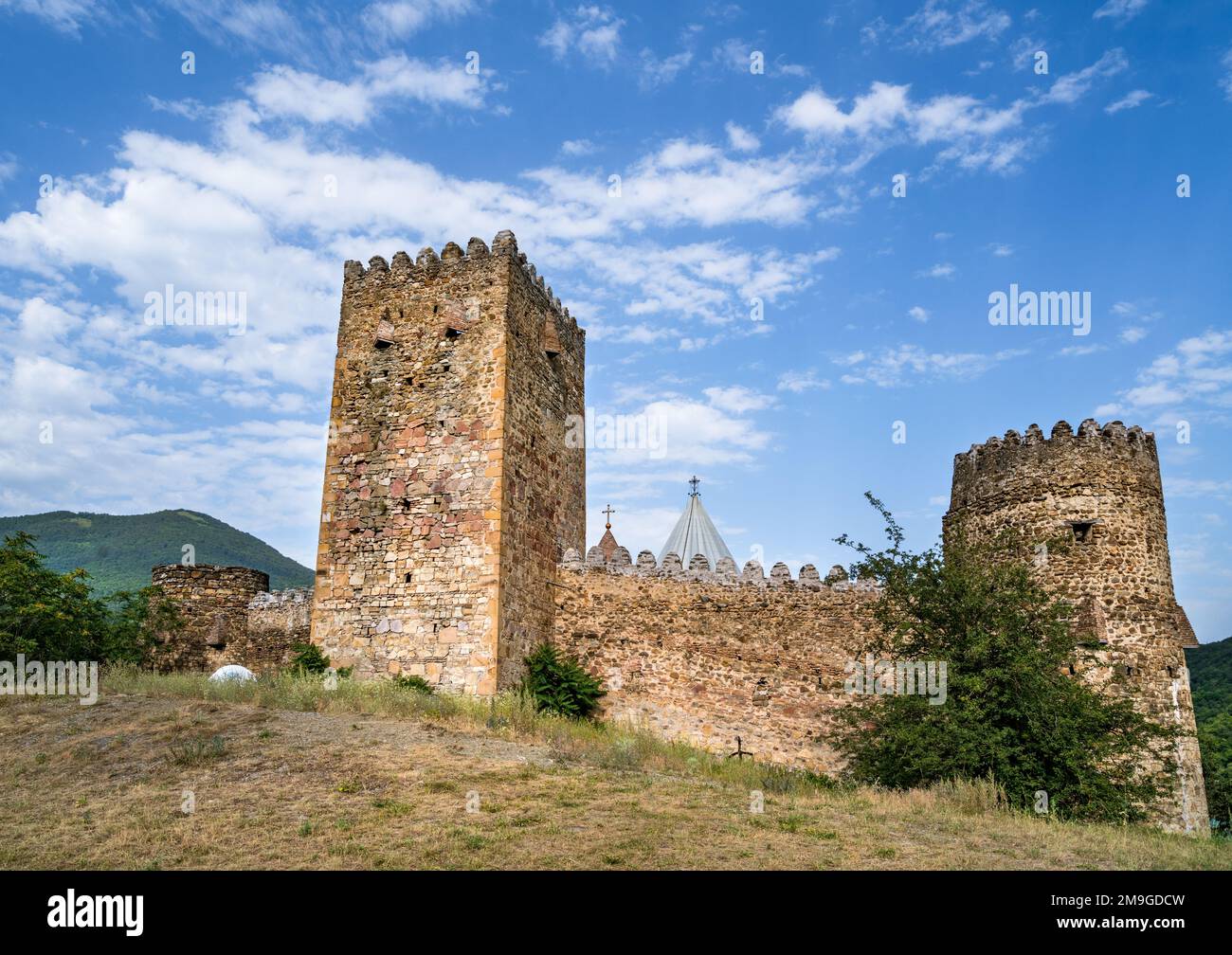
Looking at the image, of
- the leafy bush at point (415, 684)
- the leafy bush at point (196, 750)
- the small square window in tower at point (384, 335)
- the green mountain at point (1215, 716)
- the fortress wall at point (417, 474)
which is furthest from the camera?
the green mountain at point (1215, 716)

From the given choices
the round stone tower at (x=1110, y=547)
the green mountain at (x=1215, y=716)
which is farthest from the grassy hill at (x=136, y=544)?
the round stone tower at (x=1110, y=547)

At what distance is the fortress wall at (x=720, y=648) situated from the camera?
17.9 m

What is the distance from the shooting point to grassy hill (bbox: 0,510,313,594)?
67.9 m

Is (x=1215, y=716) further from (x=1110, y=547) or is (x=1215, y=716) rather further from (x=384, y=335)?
(x=384, y=335)

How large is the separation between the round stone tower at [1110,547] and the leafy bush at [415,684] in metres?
9.88

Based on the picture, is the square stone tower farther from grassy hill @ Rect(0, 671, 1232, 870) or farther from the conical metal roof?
the conical metal roof

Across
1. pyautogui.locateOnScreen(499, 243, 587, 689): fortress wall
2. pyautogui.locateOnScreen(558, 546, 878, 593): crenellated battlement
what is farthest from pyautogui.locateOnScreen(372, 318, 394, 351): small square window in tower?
pyautogui.locateOnScreen(558, 546, 878, 593): crenellated battlement

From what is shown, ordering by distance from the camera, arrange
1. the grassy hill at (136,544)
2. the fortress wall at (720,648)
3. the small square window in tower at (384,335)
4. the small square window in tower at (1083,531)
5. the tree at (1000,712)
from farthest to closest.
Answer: the grassy hill at (136,544) < the small square window in tower at (384,335) < the fortress wall at (720,648) < the small square window in tower at (1083,531) < the tree at (1000,712)

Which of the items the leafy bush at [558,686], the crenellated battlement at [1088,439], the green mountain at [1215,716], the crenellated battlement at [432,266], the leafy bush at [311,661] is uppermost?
the crenellated battlement at [432,266]

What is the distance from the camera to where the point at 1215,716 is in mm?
35594

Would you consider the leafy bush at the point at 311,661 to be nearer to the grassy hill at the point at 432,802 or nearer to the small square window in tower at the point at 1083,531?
the grassy hill at the point at 432,802

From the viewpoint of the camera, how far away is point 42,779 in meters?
11.8
